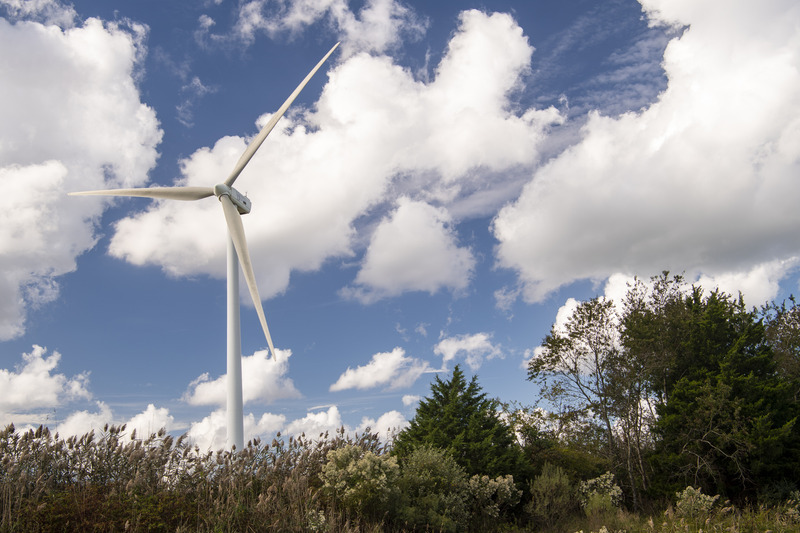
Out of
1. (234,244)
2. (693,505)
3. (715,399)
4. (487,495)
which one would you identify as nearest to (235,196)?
(234,244)

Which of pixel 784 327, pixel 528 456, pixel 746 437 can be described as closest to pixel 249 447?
pixel 528 456

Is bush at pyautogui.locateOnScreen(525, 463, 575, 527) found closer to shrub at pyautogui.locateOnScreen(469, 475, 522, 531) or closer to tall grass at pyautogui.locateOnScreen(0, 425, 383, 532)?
shrub at pyautogui.locateOnScreen(469, 475, 522, 531)

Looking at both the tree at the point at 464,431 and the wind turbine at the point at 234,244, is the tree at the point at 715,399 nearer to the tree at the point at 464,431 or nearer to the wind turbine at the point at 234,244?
the tree at the point at 464,431

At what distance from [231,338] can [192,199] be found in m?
7.12

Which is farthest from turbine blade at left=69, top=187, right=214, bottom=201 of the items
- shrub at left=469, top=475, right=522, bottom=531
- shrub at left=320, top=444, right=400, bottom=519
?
shrub at left=469, top=475, right=522, bottom=531

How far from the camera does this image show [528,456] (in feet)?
88.3

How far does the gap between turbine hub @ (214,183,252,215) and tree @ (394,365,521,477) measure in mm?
11452

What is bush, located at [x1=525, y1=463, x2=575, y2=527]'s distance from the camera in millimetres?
20156

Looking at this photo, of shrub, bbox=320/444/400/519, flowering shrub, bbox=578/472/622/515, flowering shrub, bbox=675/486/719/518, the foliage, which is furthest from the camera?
the foliage

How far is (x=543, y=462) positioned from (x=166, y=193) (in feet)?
70.3

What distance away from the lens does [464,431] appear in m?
24.1

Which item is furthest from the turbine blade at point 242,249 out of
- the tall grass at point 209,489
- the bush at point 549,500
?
the bush at point 549,500

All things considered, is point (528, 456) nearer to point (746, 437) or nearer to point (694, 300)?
point (746, 437)

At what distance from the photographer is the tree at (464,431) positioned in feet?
75.0
